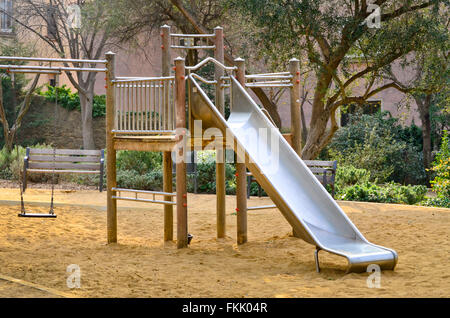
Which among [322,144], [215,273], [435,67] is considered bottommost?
[215,273]

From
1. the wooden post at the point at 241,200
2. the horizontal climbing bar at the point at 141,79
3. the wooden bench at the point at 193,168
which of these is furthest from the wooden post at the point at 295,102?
the wooden bench at the point at 193,168

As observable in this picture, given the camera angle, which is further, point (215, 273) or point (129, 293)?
point (215, 273)

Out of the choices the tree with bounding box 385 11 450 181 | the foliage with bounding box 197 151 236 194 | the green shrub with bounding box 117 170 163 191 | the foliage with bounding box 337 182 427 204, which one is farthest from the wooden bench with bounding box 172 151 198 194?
the tree with bounding box 385 11 450 181

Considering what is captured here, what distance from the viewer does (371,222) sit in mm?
9539

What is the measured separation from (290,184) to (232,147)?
870 mm

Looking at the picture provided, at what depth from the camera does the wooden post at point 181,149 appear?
7.60 m

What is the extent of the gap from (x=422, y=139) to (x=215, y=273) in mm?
16801

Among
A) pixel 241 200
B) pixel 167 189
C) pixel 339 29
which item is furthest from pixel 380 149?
pixel 167 189

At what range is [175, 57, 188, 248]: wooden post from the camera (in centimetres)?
760

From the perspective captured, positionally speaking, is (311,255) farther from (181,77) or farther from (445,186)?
(445,186)

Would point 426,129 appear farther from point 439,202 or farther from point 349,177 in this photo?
point 439,202

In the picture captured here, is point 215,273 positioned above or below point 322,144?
below

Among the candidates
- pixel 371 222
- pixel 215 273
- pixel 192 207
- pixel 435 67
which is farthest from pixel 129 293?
pixel 435 67
